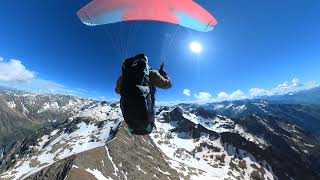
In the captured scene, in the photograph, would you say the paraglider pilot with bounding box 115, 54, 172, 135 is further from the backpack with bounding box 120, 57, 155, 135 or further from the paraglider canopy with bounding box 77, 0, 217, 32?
the paraglider canopy with bounding box 77, 0, 217, 32

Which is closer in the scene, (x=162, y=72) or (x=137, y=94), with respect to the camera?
(x=137, y=94)

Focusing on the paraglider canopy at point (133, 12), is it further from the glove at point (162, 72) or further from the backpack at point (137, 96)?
the backpack at point (137, 96)

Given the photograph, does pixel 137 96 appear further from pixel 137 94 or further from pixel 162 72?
pixel 162 72

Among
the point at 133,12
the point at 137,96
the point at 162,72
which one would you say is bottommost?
the point at 137,96

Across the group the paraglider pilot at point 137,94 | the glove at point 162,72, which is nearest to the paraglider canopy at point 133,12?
the glove at point 162,72

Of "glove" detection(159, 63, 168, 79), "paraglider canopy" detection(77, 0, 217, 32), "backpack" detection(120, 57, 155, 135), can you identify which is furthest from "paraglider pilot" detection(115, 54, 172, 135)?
"paraglider canopy" detection(77, 0, 217, 32)

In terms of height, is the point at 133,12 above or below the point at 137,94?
above

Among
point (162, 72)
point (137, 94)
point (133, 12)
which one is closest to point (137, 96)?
point (137, 94)

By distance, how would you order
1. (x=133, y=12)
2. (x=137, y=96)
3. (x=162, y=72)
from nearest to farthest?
(x=137, y=96), (x=162, y=72), (x=133, y=12)

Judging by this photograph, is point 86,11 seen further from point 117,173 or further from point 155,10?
point 117,173
